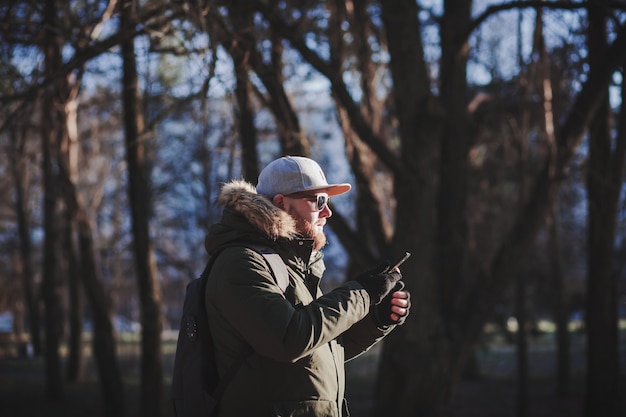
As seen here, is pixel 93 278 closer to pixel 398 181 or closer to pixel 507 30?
pixel 398 181

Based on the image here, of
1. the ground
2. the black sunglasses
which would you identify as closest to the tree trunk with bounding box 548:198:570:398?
the ground

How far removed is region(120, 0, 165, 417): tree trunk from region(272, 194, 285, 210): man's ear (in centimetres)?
938

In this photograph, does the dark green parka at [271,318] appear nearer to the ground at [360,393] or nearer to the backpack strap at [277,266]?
the backpack strap at [277,266]

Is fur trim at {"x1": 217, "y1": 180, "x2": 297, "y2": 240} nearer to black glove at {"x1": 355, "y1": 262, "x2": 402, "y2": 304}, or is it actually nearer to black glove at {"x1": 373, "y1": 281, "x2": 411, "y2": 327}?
black glove at {"x1": 355, "y1": 262, "x2": 402, "y2": 304}

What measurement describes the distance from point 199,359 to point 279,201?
0.70m

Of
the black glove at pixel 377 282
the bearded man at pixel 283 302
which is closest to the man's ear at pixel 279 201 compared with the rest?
the bearded man at pixel 283 302

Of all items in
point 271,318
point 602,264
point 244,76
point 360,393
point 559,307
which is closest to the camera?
point 271,318

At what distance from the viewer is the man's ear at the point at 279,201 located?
3.30 meters

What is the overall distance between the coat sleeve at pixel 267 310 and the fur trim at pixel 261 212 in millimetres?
130

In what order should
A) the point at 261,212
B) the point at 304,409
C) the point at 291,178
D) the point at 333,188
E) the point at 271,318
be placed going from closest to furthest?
the point at 271,318 → the point at 304,409 → the point at 261,212 → the point at 291,178 → the point at 333,188

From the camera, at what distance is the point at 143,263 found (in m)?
12.8

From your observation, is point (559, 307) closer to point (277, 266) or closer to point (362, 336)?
point (362, 336)

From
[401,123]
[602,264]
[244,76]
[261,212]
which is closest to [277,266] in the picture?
[261,212]

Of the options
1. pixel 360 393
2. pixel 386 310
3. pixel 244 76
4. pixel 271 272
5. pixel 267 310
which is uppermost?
pixel 244 76
